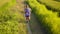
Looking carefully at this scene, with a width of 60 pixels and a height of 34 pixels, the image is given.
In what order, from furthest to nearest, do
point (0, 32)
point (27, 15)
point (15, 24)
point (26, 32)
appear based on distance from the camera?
point (27, 15) → point (15, 24) → point (26, 32) → point (0, 32)

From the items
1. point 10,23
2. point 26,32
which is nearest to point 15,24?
point 10,23

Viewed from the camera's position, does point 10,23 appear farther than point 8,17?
No

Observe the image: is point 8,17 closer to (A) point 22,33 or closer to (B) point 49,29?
(A) point 22,33

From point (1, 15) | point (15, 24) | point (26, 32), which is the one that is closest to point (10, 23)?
point (15, 24)

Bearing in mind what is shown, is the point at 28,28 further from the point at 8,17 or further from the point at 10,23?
the point at 8,17

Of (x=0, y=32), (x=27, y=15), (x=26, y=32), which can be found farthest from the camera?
(x=27, y=15)

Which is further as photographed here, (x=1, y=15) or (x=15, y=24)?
(x=1, y=15)

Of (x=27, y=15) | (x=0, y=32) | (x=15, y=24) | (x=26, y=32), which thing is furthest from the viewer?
(x=27, y=15)

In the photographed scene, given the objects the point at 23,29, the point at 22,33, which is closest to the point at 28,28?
the point at 23,29
